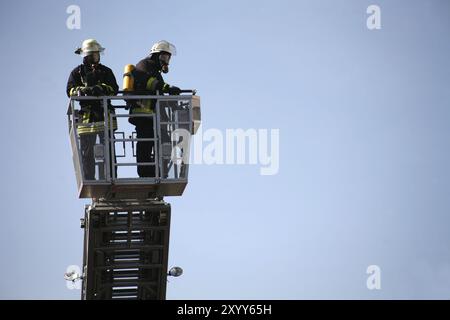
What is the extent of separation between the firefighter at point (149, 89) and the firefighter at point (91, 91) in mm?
504

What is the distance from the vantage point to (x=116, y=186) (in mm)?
32719

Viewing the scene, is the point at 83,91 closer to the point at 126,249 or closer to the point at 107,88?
the point at 107,88

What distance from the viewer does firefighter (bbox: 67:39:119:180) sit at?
108ft

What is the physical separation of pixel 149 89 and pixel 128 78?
0.47m

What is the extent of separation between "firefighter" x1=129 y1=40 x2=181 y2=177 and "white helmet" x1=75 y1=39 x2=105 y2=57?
871 mm

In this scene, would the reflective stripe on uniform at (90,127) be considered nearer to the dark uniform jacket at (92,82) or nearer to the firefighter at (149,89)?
the dark uniform jacket at (92,82)

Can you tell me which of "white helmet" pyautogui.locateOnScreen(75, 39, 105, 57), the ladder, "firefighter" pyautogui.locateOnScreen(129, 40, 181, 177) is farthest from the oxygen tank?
the ladder

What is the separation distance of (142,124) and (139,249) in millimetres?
2530

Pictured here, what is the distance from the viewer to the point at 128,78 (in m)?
33.4

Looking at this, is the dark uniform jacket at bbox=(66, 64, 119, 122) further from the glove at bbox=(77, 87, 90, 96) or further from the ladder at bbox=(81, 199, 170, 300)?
the ladder at bbox=(81, 199, 170, 300)
